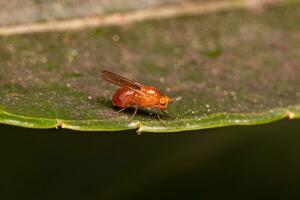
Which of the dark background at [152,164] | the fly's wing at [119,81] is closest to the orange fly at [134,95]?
the fly's wing at [119,81]

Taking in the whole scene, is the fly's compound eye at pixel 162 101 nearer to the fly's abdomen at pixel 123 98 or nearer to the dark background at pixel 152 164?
the fly's abdomen at pixel 123 98

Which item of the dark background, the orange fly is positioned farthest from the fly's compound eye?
the dark background

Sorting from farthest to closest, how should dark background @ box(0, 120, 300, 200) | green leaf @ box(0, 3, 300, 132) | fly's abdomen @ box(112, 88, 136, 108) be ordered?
dark background @ box(0, 120, 300, 200), fly's abdomen @ box(112, 88, 136, 108), green leaf @ box(0, 3, 300, 132)

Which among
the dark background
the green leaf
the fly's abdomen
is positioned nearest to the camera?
the green leaf

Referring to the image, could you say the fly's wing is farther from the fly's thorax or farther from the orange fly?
the fly's thorax

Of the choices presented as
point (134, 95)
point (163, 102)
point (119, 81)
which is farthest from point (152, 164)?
point (119, 81)

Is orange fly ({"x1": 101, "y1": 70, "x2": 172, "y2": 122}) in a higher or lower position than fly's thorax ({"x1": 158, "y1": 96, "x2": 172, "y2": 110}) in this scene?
higher

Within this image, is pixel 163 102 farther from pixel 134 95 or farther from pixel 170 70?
pixel 170 70
